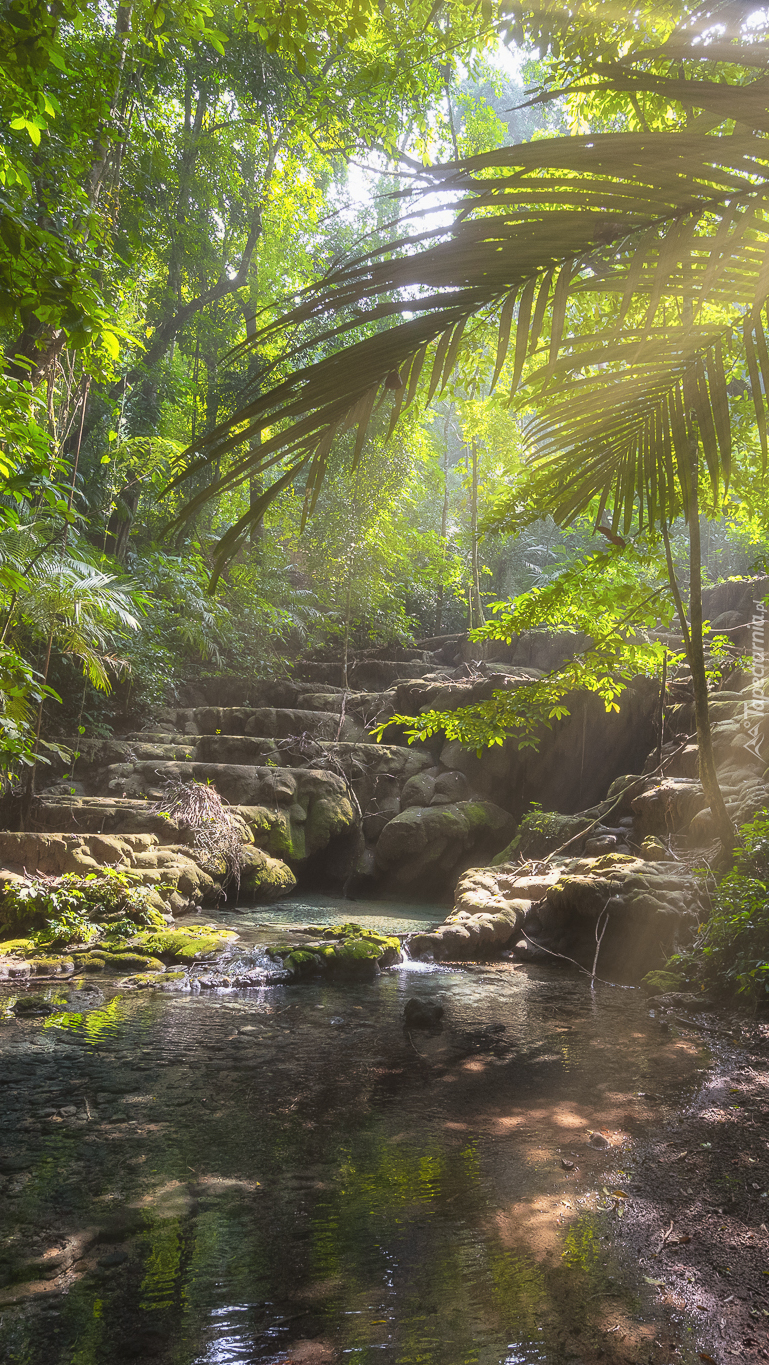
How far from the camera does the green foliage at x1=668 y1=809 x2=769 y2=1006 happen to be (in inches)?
239

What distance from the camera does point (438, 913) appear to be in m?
12.4

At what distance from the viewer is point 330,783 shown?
1362 centimetres

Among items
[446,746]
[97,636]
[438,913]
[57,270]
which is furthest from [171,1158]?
[446,746]

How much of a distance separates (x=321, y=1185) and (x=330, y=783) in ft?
33.9

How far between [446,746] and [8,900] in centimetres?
1026

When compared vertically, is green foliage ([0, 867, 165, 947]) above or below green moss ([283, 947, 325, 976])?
above

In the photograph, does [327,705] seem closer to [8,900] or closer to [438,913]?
[438,913]

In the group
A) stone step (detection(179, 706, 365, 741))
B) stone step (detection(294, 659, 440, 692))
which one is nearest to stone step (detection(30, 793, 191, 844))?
stone step (detection(179, 706, 365, 741))

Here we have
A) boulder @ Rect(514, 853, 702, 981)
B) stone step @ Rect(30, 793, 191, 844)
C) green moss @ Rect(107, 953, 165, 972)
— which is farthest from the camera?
stone step @ Rect(30, 793, 191, 844)

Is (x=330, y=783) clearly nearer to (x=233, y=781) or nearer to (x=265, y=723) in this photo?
(x=233, y=781)

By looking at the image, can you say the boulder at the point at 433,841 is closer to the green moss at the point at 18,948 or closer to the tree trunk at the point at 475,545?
the tree trunk at the point at 475,545

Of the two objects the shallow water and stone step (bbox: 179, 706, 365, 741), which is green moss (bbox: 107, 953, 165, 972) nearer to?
the shallow water

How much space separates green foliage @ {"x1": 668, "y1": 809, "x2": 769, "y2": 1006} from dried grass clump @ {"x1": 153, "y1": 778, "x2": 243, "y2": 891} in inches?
245

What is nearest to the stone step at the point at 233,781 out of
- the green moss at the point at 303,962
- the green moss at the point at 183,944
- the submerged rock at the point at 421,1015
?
the green moss at the point at 183,944
